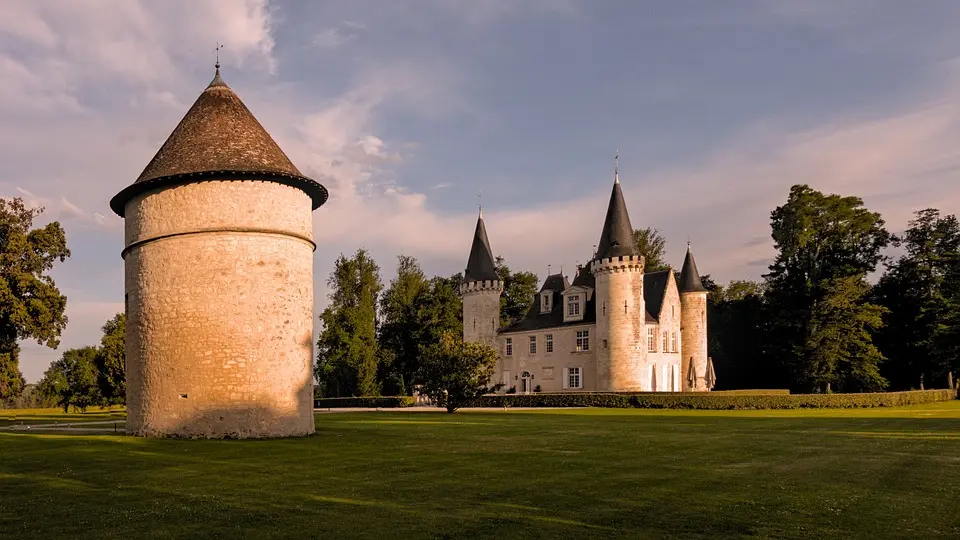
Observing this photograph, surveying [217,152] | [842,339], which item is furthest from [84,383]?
[842,339]

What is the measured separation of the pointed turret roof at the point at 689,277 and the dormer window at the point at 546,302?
9.27 metres

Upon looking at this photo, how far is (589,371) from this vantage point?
167ft

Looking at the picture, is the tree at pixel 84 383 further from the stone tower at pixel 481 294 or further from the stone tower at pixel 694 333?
the stone tower at pixel 694 333

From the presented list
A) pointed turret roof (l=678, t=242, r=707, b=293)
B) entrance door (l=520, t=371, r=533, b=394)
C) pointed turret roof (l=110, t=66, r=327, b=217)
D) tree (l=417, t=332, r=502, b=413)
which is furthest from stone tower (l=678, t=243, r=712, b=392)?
pointed turret roof (l=110, t=66, r=327, b=217)

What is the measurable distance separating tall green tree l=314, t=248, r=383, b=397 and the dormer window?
Answer: 13904mm

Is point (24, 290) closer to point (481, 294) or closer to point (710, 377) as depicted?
point (481, 294)

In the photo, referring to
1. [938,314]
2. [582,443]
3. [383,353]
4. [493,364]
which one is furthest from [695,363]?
[582,443]

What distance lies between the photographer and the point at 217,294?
67.0 feet

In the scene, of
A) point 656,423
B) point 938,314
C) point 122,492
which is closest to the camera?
point 122,492

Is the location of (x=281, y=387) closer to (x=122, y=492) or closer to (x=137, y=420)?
(x=137, y=420)

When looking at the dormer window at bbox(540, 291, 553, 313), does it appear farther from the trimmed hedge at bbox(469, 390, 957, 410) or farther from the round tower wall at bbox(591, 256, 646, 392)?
the trimmed hedge at bbox(469, 390, 957, 410)

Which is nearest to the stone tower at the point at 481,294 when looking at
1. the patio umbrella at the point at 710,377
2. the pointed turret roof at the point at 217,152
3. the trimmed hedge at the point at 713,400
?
the trimmed hedge at the point at 713,400

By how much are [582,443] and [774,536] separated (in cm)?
1003

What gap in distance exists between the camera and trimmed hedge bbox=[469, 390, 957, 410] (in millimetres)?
39781
